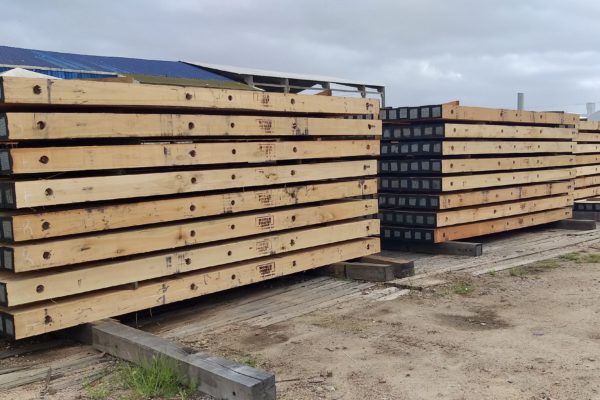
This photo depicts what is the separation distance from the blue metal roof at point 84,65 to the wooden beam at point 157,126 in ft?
30.7

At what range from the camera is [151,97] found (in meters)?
4.73

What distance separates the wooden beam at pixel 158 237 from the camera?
4066mm

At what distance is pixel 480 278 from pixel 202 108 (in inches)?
153

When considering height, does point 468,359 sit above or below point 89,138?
below

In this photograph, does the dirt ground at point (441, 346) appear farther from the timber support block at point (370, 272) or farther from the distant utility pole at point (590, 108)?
the distant utility pole at point (590, 108)

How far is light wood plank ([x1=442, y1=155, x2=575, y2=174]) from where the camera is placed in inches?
330

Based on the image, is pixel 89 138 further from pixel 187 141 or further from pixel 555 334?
pixel 555 334

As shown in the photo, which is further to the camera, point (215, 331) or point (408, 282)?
point (408, 282)

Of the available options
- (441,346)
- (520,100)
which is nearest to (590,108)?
(520,100)

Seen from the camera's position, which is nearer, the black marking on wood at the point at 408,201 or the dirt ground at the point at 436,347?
the dirt ground at the point at 436,347

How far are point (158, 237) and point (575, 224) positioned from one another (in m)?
9.07

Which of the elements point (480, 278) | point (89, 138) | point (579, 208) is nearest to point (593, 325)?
point (480, 278)

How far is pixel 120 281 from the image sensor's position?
463 centimetres

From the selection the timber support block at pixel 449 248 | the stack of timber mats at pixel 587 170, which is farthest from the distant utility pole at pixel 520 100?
the timber support block at pixel 449 248
